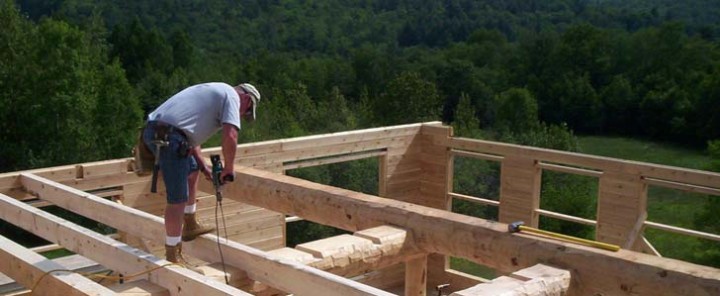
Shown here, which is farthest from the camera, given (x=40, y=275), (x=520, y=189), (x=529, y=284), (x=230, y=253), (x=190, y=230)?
(x=520, y=189)

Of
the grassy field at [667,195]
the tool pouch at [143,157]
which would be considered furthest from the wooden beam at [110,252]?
the grassy field at [667,195]

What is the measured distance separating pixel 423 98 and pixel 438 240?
1437 inches

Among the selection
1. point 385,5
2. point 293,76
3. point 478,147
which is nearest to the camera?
point 478,147

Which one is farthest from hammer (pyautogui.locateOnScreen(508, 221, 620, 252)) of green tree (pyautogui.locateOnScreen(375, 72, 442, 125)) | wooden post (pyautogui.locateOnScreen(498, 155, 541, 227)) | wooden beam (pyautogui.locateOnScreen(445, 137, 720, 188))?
green tree (pyautogui.locateOnScreen(375, 72, 442, 125))

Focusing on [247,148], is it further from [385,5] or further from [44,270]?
[385,5]

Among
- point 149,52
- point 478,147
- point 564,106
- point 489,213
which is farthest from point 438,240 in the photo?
point 564,106

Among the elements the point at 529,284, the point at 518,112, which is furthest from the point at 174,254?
the point at 518,112

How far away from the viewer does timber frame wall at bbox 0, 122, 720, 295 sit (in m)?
4.77

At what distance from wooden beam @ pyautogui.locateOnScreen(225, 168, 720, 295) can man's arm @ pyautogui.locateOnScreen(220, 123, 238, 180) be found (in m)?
1.49

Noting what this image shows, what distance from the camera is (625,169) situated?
8.60m

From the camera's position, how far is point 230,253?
5.16m

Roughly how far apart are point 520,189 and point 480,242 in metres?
4.44

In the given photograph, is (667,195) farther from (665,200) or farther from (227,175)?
(227,175)

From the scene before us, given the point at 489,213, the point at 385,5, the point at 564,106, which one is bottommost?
the point at 489,213
